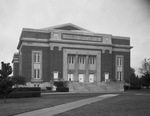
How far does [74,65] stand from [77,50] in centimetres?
364

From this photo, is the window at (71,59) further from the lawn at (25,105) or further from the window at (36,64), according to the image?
the lawn at (25,105)

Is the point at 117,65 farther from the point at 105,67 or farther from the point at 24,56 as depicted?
the point at 24,56

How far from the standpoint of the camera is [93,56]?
5919 cm

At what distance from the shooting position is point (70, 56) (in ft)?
189

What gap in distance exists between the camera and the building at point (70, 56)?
2151 inches

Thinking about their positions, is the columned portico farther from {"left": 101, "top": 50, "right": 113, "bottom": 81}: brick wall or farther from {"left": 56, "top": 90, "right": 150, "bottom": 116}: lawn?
{"left": 56, "top": 90, "right": 150, "bottom": 116}: lawn

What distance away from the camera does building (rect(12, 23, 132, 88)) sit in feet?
179

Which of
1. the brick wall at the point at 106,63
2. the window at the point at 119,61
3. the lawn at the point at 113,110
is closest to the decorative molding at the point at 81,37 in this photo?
the brick wall at the point at 106,63

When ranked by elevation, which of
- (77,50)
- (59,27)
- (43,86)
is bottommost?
(43,86)

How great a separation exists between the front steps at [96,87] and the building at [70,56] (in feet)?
18.9

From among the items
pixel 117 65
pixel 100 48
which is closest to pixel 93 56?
pixel 100 48

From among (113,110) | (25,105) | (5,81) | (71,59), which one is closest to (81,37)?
(71,59)

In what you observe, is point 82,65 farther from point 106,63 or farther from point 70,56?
point 106,63

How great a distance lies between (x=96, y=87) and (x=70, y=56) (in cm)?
1136
